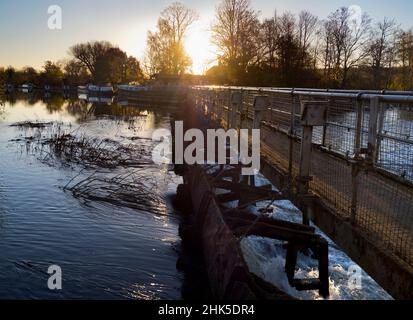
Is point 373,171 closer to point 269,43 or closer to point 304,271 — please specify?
point 304,271

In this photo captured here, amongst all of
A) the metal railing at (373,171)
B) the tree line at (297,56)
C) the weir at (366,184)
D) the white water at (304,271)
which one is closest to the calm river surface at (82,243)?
the white water at (304,271)

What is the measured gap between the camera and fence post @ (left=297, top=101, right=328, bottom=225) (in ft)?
19.6

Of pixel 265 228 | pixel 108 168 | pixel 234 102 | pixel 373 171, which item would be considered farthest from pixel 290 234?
pixel 108 168

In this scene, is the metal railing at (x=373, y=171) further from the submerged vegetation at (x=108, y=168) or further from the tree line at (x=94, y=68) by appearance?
the tree line at (x=94, y=68)

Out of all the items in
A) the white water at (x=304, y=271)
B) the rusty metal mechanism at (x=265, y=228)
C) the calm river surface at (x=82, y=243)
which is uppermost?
the rusty metal mechanism at (x=265, y=228)

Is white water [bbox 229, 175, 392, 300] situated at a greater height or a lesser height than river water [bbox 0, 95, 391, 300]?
lesser

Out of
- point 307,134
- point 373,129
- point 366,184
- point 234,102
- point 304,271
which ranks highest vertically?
point 234,102

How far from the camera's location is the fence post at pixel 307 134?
5980mm

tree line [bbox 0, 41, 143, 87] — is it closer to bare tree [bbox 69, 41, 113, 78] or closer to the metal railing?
bare tree [bbox 69, 41, 113, 78]

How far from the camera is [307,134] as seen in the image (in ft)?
20.4

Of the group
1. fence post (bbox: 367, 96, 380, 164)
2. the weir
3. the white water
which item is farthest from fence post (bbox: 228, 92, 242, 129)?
fence post (bbox: 367, 96, 380, 164)

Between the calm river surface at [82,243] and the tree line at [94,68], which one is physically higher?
the tree line at [94,68]

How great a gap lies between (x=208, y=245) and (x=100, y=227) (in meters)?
3.69

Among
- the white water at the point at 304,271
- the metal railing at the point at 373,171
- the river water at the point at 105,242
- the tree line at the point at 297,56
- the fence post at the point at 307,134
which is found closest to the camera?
the metal railing at the point at 373,171
